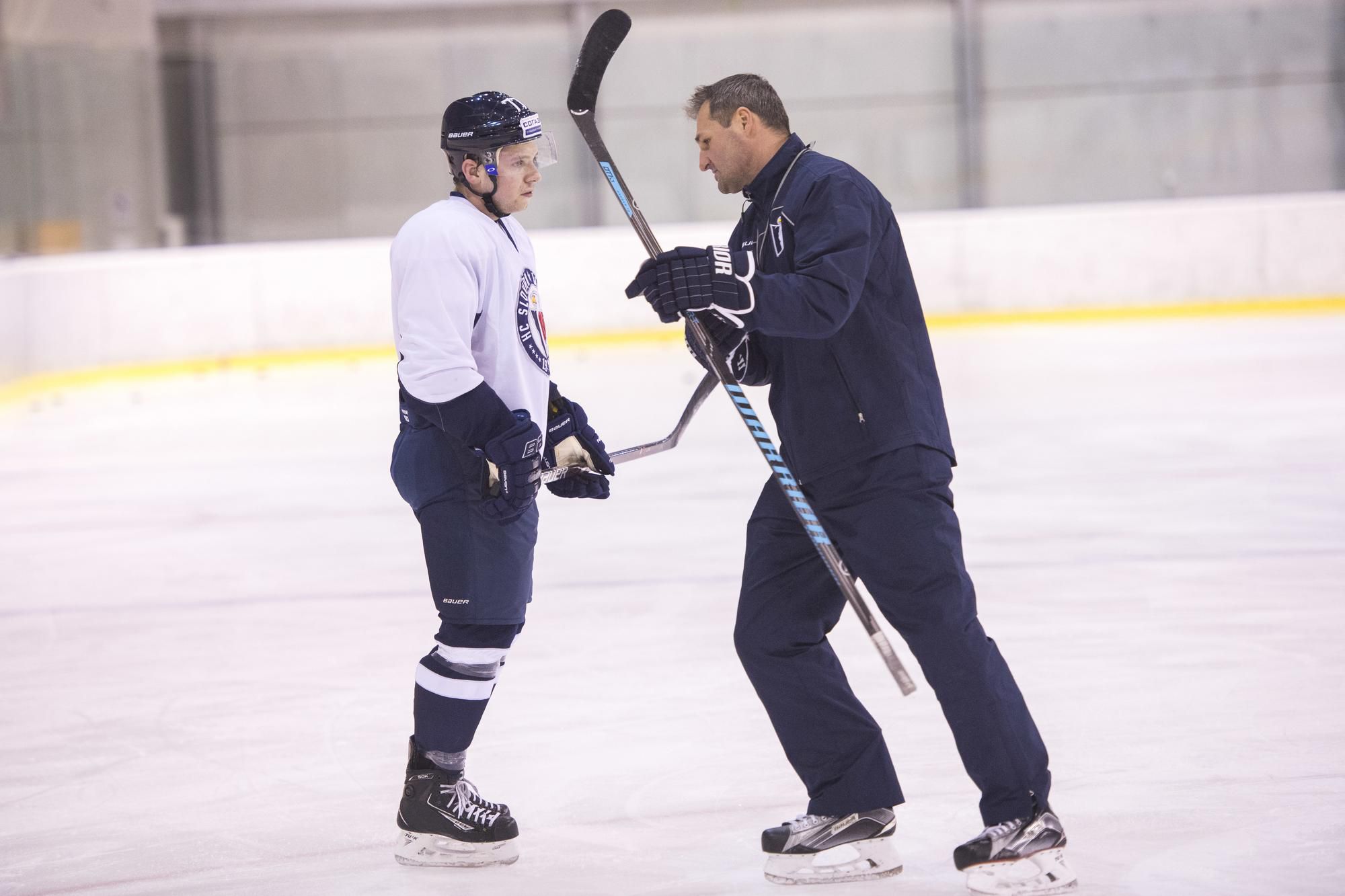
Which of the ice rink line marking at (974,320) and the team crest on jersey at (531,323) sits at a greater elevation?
the team crest on jersey at (531,323)

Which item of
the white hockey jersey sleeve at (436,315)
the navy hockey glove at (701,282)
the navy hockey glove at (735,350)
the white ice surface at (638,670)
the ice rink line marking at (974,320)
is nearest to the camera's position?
the navy hockey glove at (701,282)

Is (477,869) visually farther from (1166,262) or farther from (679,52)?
(679,52)

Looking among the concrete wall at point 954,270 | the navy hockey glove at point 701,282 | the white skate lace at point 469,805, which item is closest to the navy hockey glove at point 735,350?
the navy hockey glove at point 701,282

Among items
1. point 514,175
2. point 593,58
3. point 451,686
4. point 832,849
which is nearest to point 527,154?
point 514,175

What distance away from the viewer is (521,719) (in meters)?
3.33

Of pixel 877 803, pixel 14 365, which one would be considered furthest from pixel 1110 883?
pixel 14 365

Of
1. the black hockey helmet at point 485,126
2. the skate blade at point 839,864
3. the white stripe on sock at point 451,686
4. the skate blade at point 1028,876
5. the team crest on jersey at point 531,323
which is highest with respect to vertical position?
the black hockey helmet at point 485,126

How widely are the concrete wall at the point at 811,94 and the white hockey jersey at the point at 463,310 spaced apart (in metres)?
10.7

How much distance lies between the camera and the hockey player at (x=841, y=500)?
2275 millimetres

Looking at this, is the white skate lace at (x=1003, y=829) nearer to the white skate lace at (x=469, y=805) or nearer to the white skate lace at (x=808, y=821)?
the white skate lace at (x=808, y=821)

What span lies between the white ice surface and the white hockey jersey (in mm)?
794

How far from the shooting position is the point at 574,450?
8.66 feet

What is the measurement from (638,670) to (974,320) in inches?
335

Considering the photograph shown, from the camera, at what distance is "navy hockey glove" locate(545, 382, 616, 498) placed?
8.65 ft
